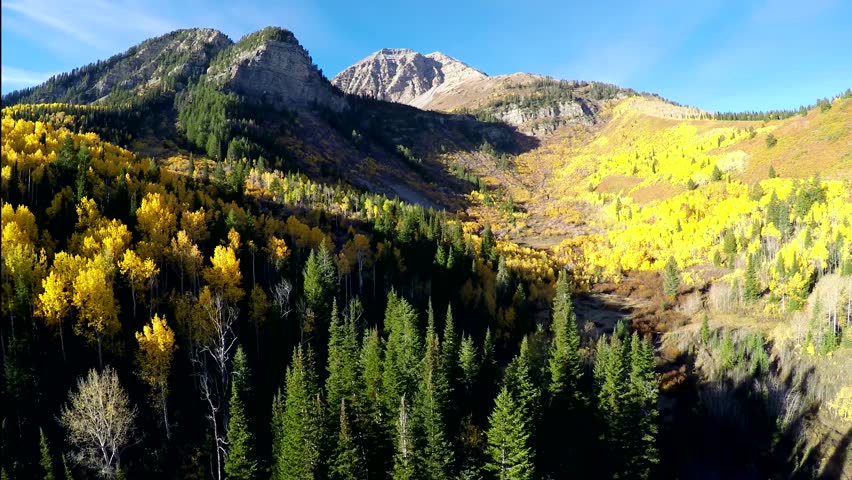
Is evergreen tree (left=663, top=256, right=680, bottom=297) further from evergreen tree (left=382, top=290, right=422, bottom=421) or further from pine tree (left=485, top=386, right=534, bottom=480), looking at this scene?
pine tree (left=485, top=386, right=534, bottom=480)

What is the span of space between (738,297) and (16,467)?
352ft

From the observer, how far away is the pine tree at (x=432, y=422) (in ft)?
135

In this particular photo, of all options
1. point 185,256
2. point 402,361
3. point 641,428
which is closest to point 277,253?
point 185,256

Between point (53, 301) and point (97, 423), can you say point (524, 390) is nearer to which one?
point (97, 423)

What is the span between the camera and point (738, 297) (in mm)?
96438

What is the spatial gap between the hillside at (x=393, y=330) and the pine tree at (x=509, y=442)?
0.19 metres

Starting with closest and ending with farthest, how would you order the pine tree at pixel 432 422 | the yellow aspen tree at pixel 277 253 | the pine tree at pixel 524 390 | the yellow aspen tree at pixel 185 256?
the pine tree at pixel 432 422, the pine tree at pixel 524 390, the yellow aspen tree at pixel 185 256, the yellow aspen tree at pixel 277 253

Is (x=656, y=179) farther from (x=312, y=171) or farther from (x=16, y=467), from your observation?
(x=16, y=467)

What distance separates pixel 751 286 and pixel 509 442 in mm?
74674

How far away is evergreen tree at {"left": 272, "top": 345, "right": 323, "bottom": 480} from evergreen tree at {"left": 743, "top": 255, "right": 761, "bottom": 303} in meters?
85.5

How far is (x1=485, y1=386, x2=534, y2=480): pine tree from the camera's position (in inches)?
1647

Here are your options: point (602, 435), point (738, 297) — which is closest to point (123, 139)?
point (602, 435)

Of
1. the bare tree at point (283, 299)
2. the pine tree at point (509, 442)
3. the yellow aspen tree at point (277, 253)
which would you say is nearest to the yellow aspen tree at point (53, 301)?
the bare tree at point (283, 299)

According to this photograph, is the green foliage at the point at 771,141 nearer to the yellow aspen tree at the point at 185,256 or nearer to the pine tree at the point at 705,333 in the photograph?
the pine tree at the point at 705,333
